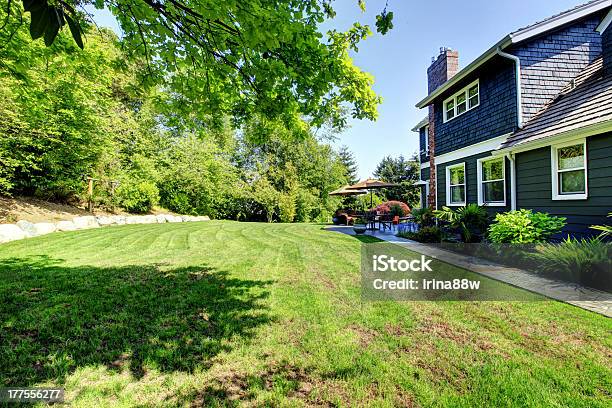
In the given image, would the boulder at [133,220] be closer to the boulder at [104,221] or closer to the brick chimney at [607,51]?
the boulder at [104,221]

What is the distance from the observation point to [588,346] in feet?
9.39

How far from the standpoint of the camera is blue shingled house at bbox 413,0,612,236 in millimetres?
6188

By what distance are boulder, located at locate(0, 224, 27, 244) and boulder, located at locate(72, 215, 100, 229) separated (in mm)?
2608

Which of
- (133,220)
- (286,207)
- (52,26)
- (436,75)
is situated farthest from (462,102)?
(133,220)

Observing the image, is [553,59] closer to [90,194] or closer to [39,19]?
[39,19]

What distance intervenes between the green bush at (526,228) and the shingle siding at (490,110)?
122 inches

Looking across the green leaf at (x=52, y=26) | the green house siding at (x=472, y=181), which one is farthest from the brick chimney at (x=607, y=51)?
the green leaf at (x=52, y=26)

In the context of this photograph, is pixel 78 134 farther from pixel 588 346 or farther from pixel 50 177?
pixel 588 346

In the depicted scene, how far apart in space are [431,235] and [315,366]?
7784 mm

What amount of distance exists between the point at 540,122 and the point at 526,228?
3190 mm

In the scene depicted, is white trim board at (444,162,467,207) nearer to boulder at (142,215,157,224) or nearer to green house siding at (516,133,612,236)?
green house siding at (516,133,612,236)

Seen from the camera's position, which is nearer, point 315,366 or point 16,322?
point 315,366

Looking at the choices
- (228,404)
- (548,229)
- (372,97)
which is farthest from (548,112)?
(228,404)

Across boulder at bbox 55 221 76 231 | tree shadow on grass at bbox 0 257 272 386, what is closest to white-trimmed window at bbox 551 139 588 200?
tree shadow on grass at bbox 0 257 272 386
